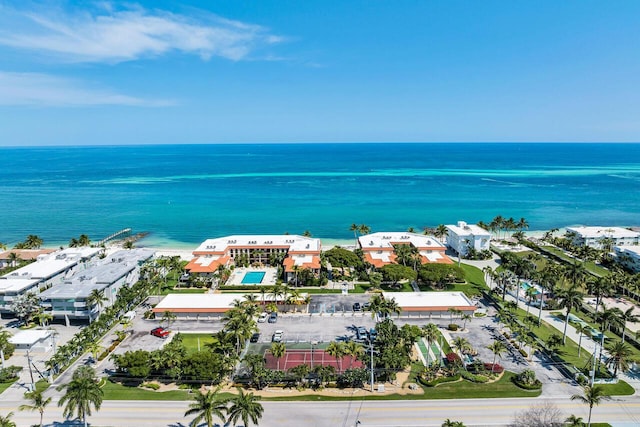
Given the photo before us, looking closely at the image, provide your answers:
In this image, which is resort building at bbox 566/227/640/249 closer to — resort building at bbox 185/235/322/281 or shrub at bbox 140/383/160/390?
resort building at bbox 185/235/322/281

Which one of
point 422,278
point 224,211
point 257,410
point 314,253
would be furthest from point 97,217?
point 257,410

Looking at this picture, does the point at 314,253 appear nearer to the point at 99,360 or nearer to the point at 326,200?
the point at 99,360

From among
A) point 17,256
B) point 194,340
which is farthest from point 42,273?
point 194,340

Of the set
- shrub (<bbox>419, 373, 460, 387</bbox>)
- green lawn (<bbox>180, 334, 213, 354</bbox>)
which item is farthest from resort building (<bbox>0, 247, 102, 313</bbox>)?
shrub (<bbox>419, 373, 460, 387</bbox>)

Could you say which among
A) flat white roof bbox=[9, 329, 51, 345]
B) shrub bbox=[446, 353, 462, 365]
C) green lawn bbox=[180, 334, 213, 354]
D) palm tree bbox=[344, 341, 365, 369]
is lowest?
green lawn bbox=[180, 334, 213, 354]

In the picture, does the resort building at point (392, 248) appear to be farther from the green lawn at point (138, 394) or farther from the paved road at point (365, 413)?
the green lawn at point (138, 394)

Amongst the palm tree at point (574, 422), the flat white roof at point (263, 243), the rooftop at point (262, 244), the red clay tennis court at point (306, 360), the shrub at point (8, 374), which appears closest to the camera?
the palm tree at point (574, 422)

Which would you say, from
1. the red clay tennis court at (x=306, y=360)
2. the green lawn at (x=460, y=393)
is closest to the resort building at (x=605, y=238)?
the green lawn at (x=460, y=393)
